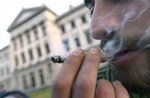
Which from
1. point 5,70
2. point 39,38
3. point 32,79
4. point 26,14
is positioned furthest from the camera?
point 5,70

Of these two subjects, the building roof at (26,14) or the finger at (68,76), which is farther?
the building roof at (26,14)

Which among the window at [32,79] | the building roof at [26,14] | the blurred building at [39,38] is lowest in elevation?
the window at [32,79]

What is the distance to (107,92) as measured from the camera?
41.1 inches

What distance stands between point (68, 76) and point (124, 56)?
0.74 feet

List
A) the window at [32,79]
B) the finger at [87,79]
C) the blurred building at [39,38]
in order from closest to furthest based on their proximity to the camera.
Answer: the finger at [87,79], the blurred building at [39,38], the window at [32,79]

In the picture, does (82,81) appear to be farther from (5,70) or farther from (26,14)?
(5,70)

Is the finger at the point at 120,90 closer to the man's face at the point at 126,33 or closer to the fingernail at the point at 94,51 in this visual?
the man's face at the point at 126,33

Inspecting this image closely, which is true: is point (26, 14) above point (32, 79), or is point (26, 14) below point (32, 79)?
above

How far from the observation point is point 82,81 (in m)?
1.02

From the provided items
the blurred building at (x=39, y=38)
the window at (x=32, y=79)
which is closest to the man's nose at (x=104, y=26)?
the blurred building at (x=39, y=38)

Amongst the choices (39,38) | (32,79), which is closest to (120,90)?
(32,79)

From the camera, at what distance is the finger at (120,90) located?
1.08 m

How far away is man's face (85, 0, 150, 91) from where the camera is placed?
1062 mm

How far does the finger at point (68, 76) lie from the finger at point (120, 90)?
0.17 meters
